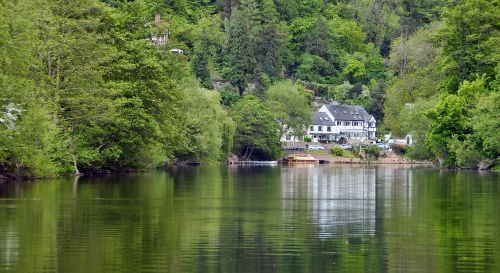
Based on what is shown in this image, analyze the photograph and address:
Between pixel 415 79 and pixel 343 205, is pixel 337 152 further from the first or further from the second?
pixel 343 205

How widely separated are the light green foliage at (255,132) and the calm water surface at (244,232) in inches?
3296

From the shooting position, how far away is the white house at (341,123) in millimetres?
179625

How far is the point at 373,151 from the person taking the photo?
157875mm

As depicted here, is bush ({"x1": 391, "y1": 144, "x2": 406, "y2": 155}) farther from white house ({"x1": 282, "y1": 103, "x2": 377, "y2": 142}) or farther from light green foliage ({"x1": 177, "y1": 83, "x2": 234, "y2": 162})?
light green foliage ({"x1": 177, "y1": 83, "x2": 234, "y2": 162})

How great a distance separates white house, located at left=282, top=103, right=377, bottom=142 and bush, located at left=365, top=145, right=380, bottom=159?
19.7 meters

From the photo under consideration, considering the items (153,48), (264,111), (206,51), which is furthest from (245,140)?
(153,48)

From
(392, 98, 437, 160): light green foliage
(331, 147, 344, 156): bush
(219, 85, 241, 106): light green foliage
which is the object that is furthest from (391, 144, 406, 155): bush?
(392, 98, 437, 160): light green foliage

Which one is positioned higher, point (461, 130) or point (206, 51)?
point (206, 51)

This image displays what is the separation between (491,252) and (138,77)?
5192cm

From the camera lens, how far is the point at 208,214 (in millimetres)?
34250

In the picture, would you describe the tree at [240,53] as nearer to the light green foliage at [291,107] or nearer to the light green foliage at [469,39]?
the light green foliage at [291,107]

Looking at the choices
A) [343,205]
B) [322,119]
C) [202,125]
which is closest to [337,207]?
[343,205]

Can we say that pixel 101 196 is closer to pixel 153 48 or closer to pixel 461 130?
pixel 153 48

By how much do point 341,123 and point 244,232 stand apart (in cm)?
15437
